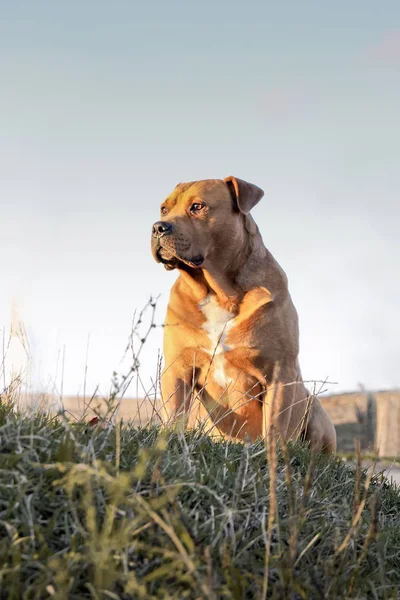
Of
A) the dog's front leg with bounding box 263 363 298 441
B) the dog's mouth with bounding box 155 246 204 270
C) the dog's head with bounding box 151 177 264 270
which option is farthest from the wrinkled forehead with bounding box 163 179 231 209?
the dog's front leg with bounding box 263 363 298 441

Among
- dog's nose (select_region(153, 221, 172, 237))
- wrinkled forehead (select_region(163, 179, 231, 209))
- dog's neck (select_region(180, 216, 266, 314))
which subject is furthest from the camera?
wrinkled forehead (select_region(163, 179, 231, 209))

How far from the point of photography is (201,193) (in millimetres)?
4828

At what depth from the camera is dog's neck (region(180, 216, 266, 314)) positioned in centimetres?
470

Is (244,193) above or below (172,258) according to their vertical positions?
Answer: above

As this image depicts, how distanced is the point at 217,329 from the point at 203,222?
0.73 meters

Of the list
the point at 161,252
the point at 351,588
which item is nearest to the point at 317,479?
the point at 351,588

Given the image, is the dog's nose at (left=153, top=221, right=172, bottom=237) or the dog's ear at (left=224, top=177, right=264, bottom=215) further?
the dog's ear at (left=224, top=177, right=264, bottom=215)

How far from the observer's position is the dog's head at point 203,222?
4598 millimetres

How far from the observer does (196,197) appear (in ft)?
15.7

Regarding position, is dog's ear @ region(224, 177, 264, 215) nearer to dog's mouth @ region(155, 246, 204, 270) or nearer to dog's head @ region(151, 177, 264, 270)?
dog's head @ region(151, 177, 264, 270)

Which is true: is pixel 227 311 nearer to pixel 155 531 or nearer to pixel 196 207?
pixel 196 207

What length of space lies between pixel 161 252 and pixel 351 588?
2.85m

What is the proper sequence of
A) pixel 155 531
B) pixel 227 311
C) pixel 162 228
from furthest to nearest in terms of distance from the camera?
1. pixel 227 311
2. pixel 162 228
3. pixel 155 531

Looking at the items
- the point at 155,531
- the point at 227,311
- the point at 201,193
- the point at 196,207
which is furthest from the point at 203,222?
the point at 155,531
